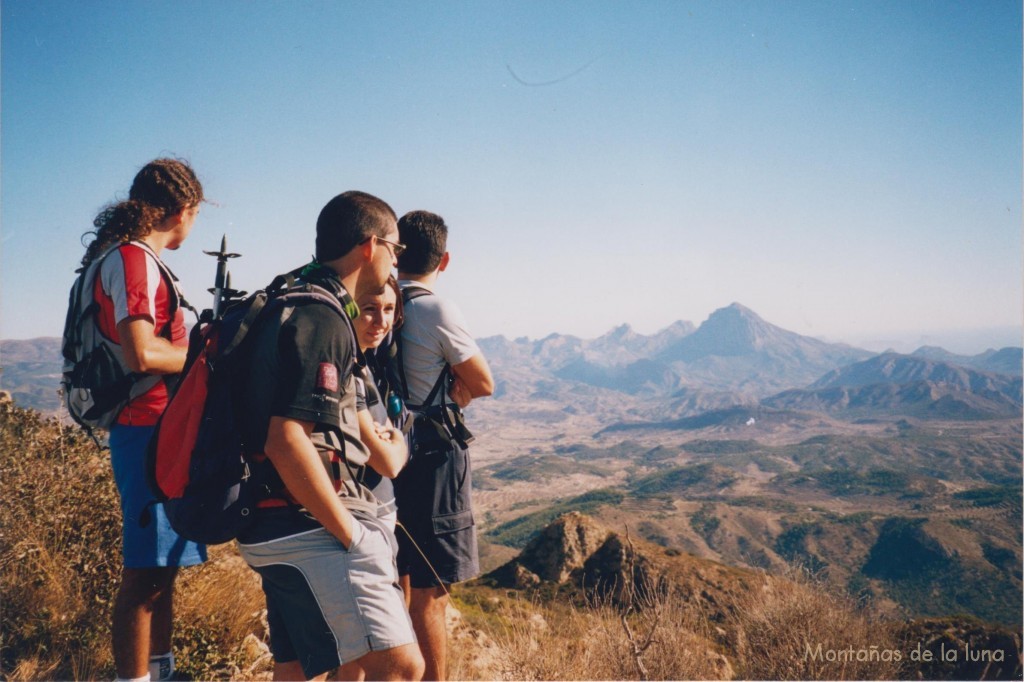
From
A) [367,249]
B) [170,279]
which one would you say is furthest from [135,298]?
[367,249]

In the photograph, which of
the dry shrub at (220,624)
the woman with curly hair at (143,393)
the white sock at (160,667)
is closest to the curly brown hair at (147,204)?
the woman with curly hair at (143,393)

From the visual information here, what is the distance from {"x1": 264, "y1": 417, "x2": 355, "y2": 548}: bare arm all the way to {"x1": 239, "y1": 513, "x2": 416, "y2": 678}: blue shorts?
129mm

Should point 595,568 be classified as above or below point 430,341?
below

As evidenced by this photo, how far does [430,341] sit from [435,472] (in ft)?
2.06

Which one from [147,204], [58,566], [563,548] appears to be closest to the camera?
[147,204]

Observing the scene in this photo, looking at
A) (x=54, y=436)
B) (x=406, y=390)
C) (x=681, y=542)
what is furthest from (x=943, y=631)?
(x=681, y=542)

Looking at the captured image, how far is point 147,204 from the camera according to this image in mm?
2451

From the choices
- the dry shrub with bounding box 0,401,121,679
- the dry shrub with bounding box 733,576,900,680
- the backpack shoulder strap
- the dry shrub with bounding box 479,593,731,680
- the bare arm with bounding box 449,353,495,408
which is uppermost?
the backpack shoulder strap

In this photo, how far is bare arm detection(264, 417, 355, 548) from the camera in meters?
1.62

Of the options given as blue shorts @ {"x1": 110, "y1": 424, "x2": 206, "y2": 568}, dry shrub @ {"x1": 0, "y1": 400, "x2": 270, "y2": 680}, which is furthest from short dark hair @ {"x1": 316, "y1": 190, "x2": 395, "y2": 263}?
dry shrub @ {"x1": 0, "y1": 400, "x2": 270, "y2": 680}

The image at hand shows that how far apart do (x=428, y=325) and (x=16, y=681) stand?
9.62 feet

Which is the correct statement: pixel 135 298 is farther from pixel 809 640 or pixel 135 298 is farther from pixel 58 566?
pixel 809 640

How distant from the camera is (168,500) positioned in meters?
1.76

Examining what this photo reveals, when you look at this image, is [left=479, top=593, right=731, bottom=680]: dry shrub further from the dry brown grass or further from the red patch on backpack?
the red patch on backpack
